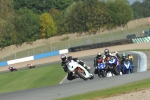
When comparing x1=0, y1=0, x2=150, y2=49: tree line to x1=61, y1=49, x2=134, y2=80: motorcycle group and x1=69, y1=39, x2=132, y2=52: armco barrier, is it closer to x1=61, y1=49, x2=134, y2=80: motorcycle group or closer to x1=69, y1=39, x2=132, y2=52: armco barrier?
x1=69, y1=39, x2=132, y2=52: armco barrier

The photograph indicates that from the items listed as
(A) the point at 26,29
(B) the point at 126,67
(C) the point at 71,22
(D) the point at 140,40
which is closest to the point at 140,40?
(D) the point at 140,40

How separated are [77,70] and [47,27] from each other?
224 feet

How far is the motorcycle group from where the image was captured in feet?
63.9

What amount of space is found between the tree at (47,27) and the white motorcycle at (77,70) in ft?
222

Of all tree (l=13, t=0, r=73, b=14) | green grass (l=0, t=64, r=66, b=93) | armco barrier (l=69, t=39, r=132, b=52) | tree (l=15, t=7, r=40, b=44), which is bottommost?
green grass (l=0, t=64, r=66, b=93)

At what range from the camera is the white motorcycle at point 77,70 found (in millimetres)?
19391

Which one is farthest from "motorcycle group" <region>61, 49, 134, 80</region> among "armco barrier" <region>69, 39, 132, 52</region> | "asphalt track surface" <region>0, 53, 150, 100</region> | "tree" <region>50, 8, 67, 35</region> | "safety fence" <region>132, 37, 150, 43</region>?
"tree" <region>50, 8, 67, 35</region>

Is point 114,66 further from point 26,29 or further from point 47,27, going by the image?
point 47,27

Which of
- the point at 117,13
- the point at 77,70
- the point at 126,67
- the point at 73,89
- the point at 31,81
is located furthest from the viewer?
the point at 117,13

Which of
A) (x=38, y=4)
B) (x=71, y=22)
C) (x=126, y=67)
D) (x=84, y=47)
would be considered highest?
(x=38, y=4)

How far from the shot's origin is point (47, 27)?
3442 inches

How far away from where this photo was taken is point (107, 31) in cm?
8300

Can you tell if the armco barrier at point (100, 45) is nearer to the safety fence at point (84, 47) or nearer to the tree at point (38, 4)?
the safety fence at point (84, 47)

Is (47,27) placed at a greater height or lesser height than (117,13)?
lesser
